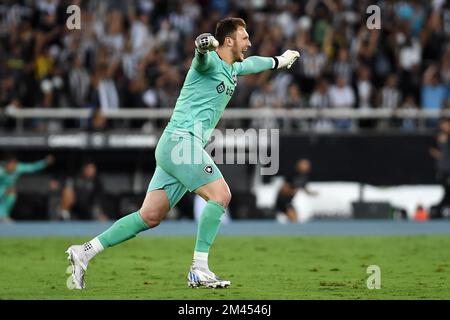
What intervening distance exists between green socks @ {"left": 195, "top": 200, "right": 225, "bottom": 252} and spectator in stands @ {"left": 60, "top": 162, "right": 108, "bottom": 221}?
12685mm

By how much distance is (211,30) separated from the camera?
85.0 ft

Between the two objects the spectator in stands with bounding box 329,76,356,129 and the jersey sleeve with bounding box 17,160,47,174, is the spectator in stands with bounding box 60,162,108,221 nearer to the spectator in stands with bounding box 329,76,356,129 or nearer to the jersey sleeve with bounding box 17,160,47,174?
the jersey sleeve with bounding box 17,160,47,174

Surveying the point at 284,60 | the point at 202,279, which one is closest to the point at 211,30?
the point at 284,60

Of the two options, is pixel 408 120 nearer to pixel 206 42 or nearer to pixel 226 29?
pixel 226 29

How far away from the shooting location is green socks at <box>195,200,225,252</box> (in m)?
11.4

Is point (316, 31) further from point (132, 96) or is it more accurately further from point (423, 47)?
point (132, 96)

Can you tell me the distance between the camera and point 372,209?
24.2 m

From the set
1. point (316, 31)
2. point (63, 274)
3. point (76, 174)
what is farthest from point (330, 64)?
point (63, 274)

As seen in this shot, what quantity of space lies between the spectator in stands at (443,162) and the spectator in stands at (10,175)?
8.35m

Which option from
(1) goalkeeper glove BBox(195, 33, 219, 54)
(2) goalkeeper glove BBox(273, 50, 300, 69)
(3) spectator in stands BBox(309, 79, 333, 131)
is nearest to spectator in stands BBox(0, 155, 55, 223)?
(3) spectator in stands BBox(309, 79, 333, 131)

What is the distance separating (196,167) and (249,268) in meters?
3.16

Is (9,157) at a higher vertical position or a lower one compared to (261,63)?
lower

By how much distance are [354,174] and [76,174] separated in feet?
19.8

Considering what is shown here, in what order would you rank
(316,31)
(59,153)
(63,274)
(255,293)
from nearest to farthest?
1. (255,293)
2. (63,274)
3. (59,153)
4. (316,31)
